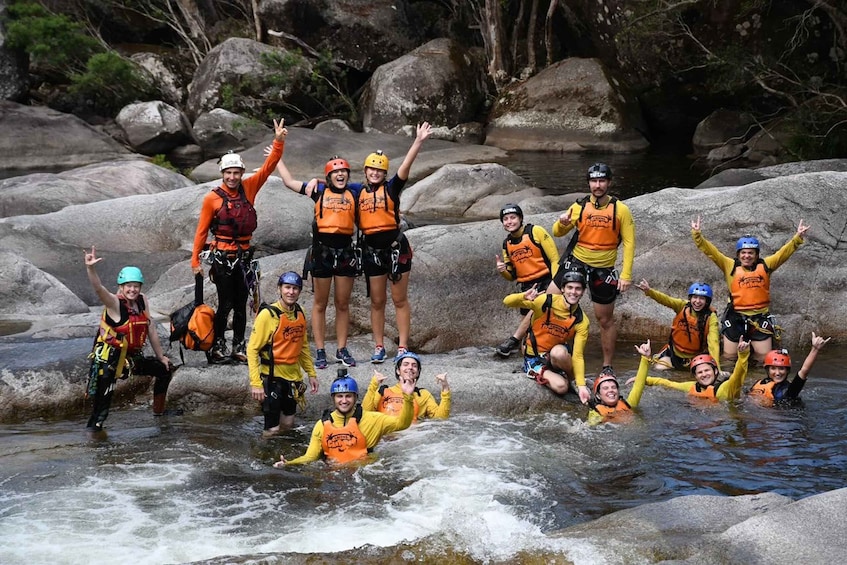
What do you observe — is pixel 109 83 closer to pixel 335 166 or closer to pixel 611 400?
pixel 335 166

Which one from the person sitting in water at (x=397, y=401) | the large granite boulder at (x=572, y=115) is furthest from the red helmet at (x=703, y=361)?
the large granite boulder at (x=572, y=115)

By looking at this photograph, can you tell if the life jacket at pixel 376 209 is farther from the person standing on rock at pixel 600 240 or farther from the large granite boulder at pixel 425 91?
the large granite boulder at pixel 425 91

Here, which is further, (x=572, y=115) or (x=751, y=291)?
(x=572, y=115)

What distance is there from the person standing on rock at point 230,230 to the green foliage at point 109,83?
2092cm

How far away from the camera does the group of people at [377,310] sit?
8469mm

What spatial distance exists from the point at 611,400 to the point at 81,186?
1205 cm

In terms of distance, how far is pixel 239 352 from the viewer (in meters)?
9.72

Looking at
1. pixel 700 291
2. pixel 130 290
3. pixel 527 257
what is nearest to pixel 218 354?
pixel 130 290

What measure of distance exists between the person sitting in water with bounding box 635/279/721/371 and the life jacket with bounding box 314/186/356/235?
11.0 feet

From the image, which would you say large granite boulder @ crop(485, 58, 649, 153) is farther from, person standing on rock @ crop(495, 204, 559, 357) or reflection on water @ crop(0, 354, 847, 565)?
reflection on water @ crop(0, 354, 847, 565)

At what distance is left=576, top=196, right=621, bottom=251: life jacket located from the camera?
31.9 feet

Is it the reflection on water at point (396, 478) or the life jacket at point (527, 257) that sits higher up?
the life jacket at point (527, 257)

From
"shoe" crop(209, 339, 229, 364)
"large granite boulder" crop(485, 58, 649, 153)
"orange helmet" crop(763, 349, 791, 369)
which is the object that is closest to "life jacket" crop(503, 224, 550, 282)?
"orange helmet" crop(763, 349, 791, 369)

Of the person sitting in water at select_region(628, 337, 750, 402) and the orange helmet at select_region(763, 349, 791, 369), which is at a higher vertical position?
the orange helmet at select_region(763, 349, 791, 369)
